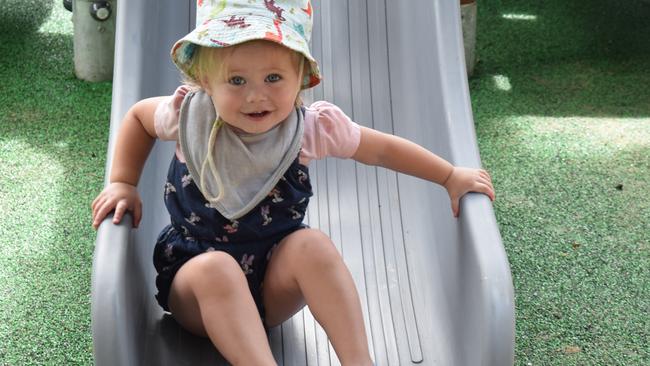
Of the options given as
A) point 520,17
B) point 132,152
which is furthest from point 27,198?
point 520,17

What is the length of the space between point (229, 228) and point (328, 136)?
231mm

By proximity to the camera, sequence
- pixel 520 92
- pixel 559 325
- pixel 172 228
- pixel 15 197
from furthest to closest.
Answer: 1. pixel 520 92
2. pixel 15 197
3. pixel 559 325
4. pixel 172 228

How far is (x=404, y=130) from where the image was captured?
6.86 feet

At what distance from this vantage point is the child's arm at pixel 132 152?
1532 millimetres

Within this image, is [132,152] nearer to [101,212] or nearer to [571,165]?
[101,212]

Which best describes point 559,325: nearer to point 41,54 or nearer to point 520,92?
point 520,92

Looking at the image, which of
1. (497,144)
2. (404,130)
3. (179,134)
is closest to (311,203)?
(404,130)

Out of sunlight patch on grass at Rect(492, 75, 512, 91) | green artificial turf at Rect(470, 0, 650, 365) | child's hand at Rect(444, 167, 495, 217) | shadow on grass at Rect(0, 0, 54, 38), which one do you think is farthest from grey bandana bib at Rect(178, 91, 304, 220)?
shadow on grass at Rect(0, 0, 54, 38)

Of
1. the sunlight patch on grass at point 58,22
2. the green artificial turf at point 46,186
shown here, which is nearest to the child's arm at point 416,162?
the green artificial turf at point 46,186

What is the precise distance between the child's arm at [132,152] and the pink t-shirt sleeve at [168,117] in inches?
0.6

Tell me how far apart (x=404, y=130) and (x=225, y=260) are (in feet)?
2.44

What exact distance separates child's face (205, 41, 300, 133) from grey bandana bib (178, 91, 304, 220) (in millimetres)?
70

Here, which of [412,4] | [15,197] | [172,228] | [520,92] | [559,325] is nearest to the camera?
[172,228]

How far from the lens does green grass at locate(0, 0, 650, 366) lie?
199 centimetres
